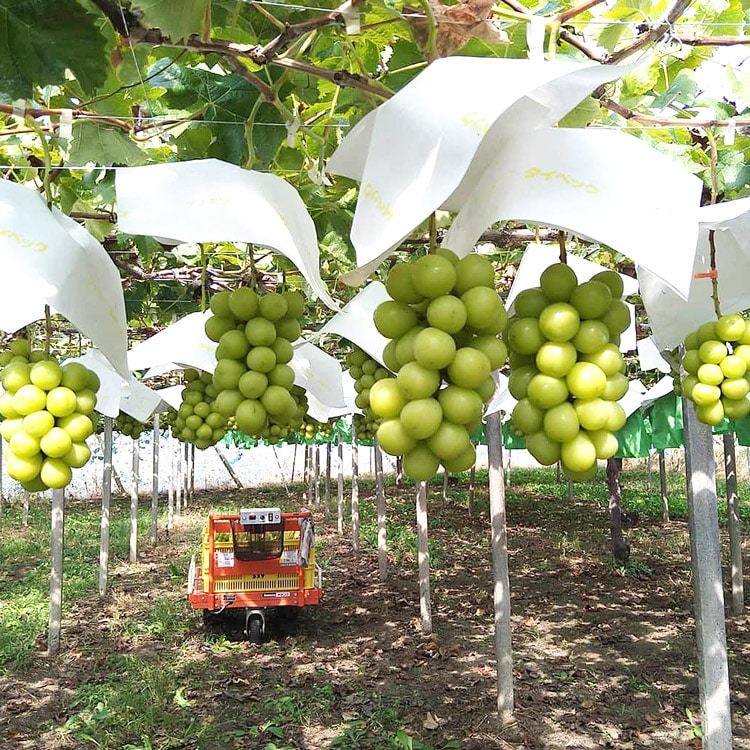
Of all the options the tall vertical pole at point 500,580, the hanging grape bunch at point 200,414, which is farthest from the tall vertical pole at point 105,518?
the hanging grape bunch at point 200,414

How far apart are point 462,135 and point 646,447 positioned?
9.33 metres

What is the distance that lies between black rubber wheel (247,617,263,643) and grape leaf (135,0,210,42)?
7.27 meters

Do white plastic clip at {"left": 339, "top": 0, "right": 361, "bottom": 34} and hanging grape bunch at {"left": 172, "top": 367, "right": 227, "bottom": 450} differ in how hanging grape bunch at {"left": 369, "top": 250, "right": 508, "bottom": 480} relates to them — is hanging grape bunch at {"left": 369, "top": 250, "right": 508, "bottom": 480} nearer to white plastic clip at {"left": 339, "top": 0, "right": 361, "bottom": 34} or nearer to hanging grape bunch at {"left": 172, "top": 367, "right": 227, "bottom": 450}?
white plastic clip at {"left": 339, "top": 0, "right": 361, "bottom": 34}

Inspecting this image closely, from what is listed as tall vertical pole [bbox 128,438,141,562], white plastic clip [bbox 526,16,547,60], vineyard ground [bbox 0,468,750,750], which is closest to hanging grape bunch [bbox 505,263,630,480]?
white plastic clip [bbox 526,16,547,60]

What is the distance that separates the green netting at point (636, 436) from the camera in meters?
9.59

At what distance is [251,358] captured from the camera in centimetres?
161

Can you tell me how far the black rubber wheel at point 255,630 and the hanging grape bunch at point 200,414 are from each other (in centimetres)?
583

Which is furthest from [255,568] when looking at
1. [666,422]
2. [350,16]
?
[350,16]

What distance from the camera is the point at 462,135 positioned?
1093 millimetres

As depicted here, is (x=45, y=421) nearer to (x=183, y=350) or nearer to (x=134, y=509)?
(x=183, y=350)

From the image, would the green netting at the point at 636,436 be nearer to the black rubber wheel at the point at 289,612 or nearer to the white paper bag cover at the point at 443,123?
the black rubber wheel at the point at 289,612

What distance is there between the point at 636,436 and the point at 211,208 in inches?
365

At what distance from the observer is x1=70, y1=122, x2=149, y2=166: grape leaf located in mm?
2639

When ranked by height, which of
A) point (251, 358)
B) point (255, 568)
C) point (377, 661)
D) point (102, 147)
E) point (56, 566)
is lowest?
point (377, 661)
